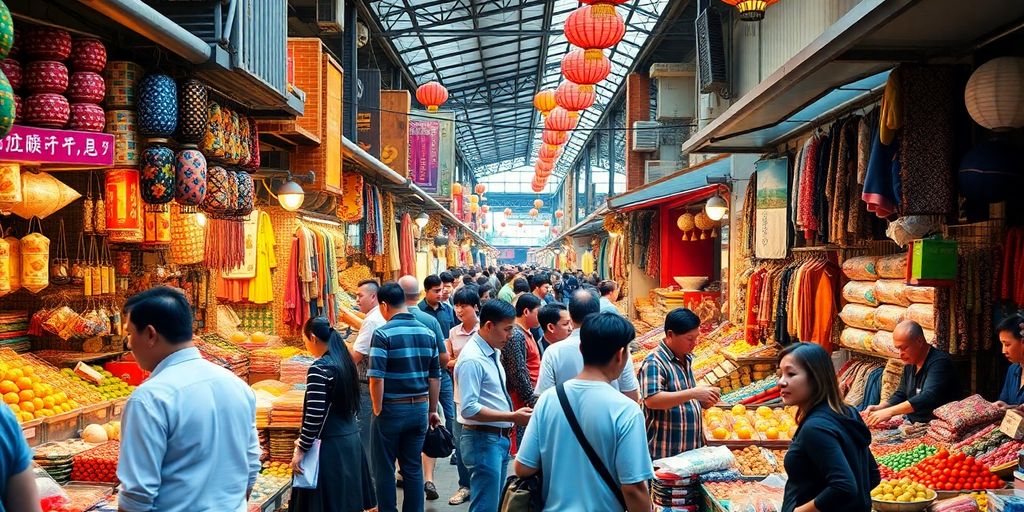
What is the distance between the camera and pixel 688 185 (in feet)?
37.6

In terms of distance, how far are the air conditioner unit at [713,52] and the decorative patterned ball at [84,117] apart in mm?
9031

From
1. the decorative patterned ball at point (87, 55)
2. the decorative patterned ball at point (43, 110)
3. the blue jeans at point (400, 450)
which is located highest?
the decorative patterned ball at point (87, 55)

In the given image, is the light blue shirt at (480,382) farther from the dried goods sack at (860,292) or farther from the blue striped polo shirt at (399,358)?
the dried goods sack at (860,292)

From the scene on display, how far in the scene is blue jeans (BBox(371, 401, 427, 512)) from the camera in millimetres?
5125

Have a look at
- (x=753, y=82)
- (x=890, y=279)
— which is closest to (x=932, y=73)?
(x=890, y=279)

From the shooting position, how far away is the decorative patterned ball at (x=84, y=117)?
13.1ft

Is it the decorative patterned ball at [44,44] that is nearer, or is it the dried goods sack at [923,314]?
the decorative patterned ball at [44,44]

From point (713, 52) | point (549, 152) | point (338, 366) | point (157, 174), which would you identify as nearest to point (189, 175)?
point (157, 174)

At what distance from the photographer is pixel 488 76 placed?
75.3 ft

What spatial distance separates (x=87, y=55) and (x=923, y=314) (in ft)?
15.6

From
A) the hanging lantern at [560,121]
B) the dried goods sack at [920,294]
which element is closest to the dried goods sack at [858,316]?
the dried goods sack at [920,294]

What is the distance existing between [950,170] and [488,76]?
750 inches

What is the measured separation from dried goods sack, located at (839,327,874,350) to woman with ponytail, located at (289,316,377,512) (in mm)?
3584

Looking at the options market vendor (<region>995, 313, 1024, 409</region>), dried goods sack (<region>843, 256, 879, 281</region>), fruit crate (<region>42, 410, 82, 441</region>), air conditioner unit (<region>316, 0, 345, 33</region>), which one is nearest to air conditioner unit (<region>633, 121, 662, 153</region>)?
air conditioner unit (<region>316, 0, 345, 33</region>)
